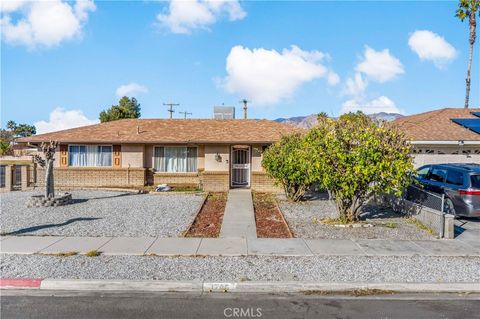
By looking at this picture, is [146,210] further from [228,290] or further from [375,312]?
[375,312]

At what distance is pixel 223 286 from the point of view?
609 centimetres

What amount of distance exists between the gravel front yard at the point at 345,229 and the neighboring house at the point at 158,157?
17.7ft

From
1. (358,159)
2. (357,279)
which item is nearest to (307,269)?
(357,279)

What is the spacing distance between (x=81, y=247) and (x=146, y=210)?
448 cm

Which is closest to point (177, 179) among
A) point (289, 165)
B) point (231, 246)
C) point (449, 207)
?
point (289, 165)

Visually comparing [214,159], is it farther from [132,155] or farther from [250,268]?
[250,268]

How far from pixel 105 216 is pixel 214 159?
7.91 m

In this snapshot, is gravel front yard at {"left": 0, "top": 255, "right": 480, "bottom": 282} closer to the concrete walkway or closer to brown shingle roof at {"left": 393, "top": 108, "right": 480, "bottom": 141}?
the concrete walkway

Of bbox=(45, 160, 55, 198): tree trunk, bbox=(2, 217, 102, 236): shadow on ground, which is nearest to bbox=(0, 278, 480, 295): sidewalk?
bbox=(2, 217, 102, 236): shadow on ground

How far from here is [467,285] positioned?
6.24 m

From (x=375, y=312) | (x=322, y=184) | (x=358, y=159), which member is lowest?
(x=375, y=312)

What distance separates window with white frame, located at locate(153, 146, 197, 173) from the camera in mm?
19328

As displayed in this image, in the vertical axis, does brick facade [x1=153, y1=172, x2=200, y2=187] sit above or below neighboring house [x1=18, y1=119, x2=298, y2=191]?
below

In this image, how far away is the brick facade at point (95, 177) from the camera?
61.5 ft
